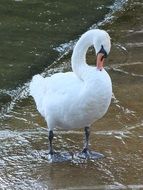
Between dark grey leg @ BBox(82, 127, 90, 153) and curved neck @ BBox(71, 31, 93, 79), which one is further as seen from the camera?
dark grey leg @ BBox(82, 127, 90, 153)

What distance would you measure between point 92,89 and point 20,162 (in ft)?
3.05

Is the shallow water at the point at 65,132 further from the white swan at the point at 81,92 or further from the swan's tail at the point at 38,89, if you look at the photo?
the swan's tail at the point at 38,89

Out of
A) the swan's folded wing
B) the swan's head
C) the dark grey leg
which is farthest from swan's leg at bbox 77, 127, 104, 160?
the swan's head

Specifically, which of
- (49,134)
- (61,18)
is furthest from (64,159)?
(61,18)

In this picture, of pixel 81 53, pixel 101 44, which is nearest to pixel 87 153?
pixel 81 53

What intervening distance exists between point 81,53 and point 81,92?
458 millimetres

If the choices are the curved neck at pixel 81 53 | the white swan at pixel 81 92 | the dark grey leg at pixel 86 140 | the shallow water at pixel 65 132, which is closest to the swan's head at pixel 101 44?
the white swan at pixel 81 92

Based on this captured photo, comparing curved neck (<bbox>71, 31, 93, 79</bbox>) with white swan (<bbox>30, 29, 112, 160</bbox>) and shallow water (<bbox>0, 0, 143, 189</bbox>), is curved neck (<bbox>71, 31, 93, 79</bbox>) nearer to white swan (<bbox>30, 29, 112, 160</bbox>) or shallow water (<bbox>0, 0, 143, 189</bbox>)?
white swan (<bbox>30, 29, 112, 160</bbox>)

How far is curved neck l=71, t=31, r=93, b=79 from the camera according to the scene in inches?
204

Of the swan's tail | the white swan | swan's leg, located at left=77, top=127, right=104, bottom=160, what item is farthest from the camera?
the swan's tail

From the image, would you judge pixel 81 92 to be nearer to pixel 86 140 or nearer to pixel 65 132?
pixel 86 140

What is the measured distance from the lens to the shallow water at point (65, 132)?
4.98 m

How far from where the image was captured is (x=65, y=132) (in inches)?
232

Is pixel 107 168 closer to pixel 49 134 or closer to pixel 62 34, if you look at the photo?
pixel 49 134
